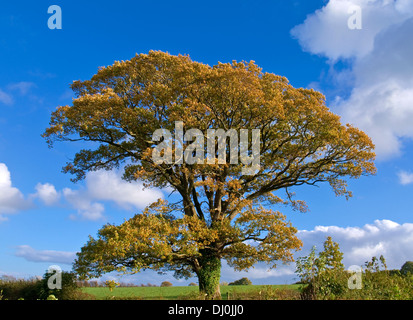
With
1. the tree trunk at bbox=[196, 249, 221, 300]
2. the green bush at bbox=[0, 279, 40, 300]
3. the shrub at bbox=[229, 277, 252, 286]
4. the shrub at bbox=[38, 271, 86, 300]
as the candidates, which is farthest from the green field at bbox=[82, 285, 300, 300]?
the shrub at bbox=[229, 277, 252, 286]

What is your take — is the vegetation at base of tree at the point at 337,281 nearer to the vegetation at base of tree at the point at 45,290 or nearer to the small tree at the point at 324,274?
the small tree at the point at 324,274

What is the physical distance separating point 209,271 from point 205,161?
6.41 m

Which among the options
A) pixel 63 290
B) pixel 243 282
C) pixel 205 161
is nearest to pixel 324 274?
pixel 205 161

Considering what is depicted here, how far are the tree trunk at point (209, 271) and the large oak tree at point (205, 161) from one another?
58 mm

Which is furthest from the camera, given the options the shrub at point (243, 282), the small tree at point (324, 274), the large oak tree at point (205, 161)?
the shrub at point (243, 282)

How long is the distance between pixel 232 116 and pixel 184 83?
3473 mm

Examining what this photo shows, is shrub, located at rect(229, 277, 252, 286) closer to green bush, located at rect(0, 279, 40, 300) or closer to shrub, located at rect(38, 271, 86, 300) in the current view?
shrub, located at rect(38, 271, 86, 300)

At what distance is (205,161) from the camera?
1911 centimetres

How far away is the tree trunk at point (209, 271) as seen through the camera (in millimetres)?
19987

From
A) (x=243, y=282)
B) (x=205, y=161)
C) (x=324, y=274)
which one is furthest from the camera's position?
(x=243, y=282)

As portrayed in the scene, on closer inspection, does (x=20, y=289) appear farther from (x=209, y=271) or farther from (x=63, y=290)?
(x=209, y=271)

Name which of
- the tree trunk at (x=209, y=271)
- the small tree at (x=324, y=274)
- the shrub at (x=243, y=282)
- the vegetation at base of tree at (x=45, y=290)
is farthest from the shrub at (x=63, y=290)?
Result: the shrub at (x=243, y=282)
